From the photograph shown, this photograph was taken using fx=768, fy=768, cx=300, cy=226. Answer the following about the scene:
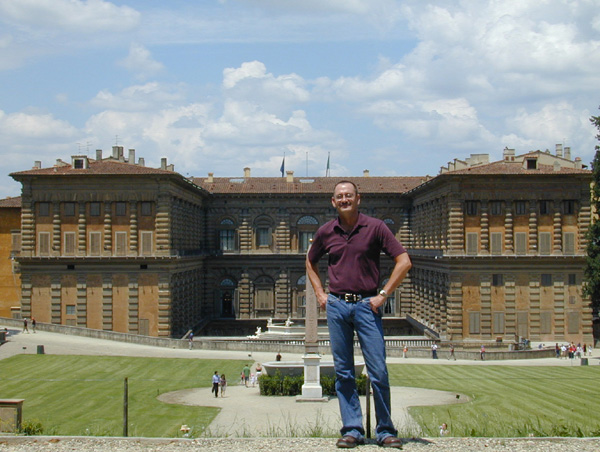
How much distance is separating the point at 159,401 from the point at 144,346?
60.5 ft

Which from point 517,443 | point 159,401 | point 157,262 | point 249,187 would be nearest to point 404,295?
point 249,187

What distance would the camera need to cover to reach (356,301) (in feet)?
35.3

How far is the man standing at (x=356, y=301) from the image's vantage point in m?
10.7

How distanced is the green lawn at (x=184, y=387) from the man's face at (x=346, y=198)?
12.0 metres

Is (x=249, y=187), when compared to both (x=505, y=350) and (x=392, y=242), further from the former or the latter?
(x=392, y=242)

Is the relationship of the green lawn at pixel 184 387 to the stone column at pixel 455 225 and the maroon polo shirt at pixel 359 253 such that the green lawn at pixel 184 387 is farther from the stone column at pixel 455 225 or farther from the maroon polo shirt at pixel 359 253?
the stone column at pixel 455 225

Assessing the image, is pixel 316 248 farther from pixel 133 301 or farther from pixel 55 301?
pixel 55 301

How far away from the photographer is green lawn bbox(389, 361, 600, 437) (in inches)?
1035

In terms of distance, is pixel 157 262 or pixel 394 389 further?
pixel 157 262

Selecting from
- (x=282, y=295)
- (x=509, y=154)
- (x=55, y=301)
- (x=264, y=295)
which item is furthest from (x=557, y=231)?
(x=55, y=301)

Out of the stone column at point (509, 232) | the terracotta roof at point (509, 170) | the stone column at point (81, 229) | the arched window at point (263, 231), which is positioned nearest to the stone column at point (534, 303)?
the stone column at point (509, 232)

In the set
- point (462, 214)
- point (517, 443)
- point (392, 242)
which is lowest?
point (517, 443)

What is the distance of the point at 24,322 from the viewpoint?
51656 millimetres

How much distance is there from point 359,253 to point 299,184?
6310cm
